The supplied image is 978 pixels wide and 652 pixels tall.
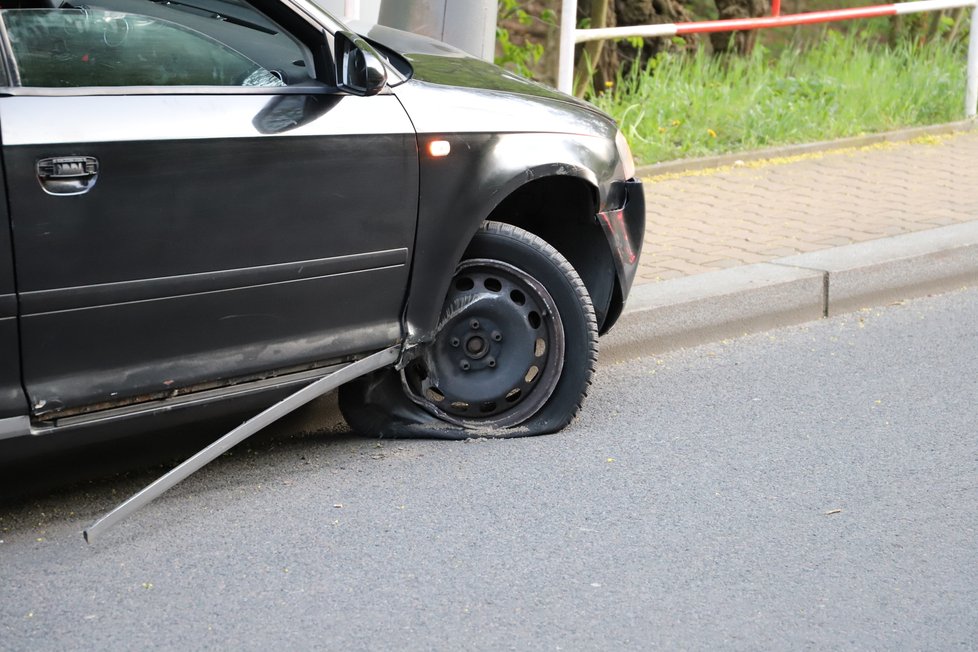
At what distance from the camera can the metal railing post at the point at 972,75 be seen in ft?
33.1

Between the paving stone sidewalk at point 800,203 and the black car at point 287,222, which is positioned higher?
the black car at point 287,222

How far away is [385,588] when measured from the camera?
3.56 meters

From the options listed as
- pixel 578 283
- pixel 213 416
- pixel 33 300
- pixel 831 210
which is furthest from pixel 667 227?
pixel 33 300

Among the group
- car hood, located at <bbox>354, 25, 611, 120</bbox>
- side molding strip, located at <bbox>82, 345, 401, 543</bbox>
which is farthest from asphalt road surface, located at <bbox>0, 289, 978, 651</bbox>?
car hood, located at <bbox>354, 25, 611, 120</bbox>

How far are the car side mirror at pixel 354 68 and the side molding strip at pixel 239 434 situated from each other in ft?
2.76

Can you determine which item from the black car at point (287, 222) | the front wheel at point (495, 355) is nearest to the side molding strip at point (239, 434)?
the black car at point (287, 222)

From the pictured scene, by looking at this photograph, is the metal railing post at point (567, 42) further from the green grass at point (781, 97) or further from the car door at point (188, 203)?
the car door at point (188, 203)

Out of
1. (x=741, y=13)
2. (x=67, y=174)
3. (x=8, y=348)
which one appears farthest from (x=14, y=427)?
(x=741, y=13)

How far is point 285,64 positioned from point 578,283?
1234mm

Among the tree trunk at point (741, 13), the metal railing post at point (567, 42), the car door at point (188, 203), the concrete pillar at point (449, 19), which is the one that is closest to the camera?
the car door at point (188, 203)

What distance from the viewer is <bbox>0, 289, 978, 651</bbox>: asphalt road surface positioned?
3.35 metres

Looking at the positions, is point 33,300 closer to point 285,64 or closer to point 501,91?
point 285,64

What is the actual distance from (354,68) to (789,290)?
2.78m

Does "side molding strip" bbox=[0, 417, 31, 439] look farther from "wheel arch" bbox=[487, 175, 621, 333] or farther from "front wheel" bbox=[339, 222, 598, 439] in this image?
"wheel arch" bbox=[487, 175, 621, 333]
